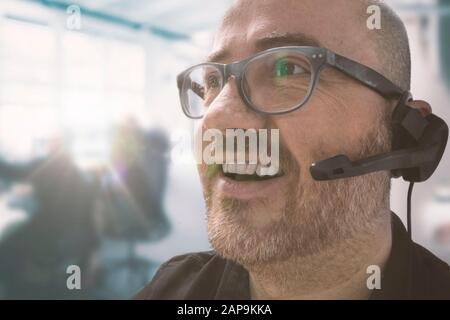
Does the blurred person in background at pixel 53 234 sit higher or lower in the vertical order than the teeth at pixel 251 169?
lower

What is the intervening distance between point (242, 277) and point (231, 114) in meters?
0.39

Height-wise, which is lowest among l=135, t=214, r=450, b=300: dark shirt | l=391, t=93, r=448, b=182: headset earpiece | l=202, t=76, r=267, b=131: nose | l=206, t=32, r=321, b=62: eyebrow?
l=135, t=214, r=450, b=300: dark shirt

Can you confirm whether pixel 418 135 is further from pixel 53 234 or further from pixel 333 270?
pixel 53 234

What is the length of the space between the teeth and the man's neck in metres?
0.16

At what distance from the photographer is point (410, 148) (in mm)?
699

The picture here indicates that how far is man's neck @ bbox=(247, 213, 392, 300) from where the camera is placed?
691mm

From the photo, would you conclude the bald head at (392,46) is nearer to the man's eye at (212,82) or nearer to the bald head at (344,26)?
the bald head at (344,26)

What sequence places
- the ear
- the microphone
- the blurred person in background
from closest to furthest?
the microphone → the ear → the blurred person in background

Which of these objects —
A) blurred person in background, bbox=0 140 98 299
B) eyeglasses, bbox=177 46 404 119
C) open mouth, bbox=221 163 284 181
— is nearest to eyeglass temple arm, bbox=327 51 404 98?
eyeglasses, bbox=177 46 404 119

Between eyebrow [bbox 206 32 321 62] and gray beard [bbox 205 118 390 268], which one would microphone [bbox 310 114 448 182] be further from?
eyebrow [bbox 206 32 321 62]

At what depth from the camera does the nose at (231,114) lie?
67 cm

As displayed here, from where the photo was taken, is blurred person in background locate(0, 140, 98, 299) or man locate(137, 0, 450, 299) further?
blurred person in background locate(0, 140, 98, 299)

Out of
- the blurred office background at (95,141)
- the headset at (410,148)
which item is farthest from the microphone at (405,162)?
the blurred office background at (95,141)
